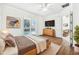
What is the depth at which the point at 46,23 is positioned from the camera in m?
2.36

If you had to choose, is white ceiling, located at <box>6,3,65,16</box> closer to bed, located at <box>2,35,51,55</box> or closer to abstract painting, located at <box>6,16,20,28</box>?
abstract painting, located at <box>6,16,20,28</box>

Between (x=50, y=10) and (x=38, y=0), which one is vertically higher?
(x=38, y=0)

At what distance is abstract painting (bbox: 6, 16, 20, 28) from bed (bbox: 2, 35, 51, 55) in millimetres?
227

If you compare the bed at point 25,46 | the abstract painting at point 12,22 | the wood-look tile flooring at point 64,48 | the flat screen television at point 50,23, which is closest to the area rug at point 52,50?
the wood-look tile flooring at point 64,48

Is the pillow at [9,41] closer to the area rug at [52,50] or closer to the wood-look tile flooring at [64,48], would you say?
the area rug at [52,50]

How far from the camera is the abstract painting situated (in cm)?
230

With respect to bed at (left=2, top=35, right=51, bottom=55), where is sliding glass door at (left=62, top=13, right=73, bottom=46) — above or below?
above

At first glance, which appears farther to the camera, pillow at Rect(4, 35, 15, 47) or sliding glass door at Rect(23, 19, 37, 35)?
sliding glass door at Rect(23, 19, 37, 35)

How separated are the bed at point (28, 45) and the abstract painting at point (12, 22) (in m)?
0.23

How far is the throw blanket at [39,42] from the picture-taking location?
2.33m

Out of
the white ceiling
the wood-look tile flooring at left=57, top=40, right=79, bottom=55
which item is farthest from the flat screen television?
the wood-look tile flooring at left=57, top=40, right=79, bottom=55

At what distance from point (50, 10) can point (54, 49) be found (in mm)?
721

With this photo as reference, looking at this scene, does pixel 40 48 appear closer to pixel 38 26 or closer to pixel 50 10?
pixel 38 26
